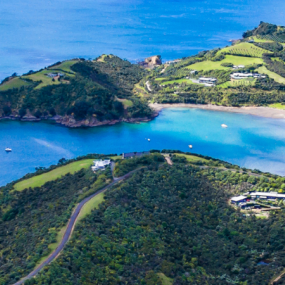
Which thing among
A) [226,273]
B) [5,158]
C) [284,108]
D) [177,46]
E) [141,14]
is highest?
[141,14]

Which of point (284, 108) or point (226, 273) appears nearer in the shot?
point (226, 273)

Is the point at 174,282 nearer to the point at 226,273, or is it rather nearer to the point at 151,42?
the point at 226,273

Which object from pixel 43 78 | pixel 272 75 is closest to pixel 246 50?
pixel 272 75

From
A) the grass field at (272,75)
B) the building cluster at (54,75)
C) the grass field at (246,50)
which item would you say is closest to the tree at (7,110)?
the building cluster at (54,75)

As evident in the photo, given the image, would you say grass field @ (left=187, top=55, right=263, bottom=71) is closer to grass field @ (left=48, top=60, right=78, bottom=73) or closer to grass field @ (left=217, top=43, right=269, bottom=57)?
grass field @ (left=217, top=43, right=269, bottom=57)

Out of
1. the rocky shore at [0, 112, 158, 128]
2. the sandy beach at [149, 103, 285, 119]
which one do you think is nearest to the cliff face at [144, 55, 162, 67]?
the sandy beach at [149, 103, 285, 119]

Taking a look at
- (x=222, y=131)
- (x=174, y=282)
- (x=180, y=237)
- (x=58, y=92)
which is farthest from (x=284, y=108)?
(x=174, y=282)
